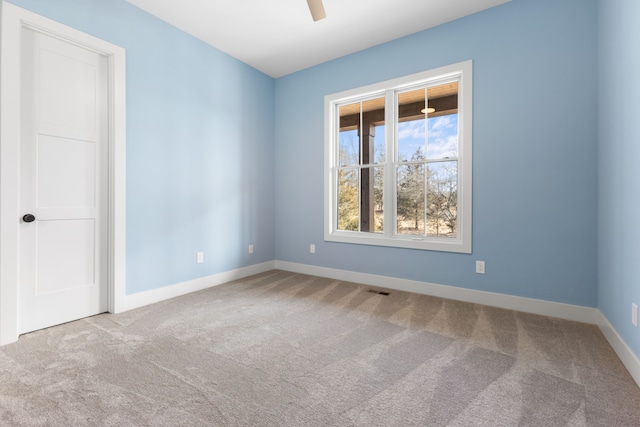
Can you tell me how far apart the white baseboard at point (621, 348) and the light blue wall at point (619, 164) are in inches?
1.7

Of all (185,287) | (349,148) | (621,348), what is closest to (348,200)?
(349,148)

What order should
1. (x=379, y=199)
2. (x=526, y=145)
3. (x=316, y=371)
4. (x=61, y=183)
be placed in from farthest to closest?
(x=379, y=199)
(x=526, y=145)
(x=61, y=183)
(x=316, y=371)

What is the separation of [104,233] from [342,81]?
3.19 metres

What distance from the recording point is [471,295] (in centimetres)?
310

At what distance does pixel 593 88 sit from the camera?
2545 millimetres

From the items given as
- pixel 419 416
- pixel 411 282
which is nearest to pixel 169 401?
pixel 419 416

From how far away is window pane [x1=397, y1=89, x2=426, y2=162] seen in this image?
3502 millimetres

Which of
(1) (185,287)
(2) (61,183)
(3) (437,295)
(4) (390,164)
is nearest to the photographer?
(2) (61,183)

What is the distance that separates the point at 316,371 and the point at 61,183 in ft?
8.34

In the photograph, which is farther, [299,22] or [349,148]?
[349,148]

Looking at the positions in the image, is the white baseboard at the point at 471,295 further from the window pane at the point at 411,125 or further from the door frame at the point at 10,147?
the door frame at the point at 10,147

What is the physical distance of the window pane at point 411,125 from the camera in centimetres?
350

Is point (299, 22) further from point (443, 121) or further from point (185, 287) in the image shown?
point (185, 287)

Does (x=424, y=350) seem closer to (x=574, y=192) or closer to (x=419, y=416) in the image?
(x=419, y=416)
